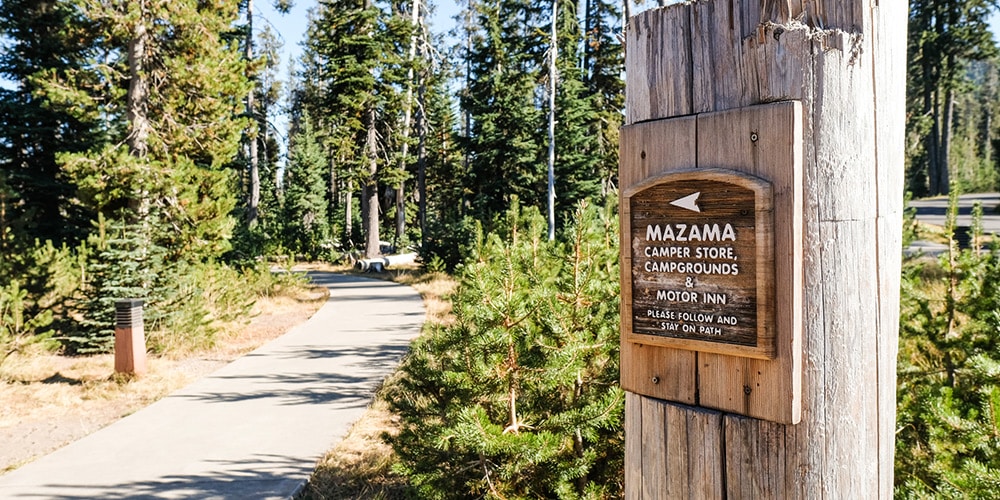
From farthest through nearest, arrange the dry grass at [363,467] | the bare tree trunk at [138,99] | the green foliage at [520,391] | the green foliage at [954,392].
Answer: the bare tree trunk at [138,99] → the dry grass at [363,467] → the green foliage at [520,391] → the green foliage at [954,392]

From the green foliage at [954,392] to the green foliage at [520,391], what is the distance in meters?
1.40

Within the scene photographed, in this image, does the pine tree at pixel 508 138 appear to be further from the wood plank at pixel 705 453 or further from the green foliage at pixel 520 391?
the wood plank at pixel 705 453

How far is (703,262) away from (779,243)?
17cm

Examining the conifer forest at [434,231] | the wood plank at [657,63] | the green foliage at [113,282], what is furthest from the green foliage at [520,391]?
the green foliage at [113,282]

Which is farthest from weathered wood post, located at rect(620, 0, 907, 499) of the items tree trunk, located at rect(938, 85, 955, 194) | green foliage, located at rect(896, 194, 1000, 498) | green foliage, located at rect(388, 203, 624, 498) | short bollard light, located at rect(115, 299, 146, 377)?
tree trunk, located at rect(938, 85, 955, 194)

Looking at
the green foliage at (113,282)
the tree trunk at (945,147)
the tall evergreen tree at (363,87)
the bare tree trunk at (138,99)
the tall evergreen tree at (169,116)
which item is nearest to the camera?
the green foliage at (113,282)

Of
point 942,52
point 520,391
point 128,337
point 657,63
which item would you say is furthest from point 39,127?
point 942,52

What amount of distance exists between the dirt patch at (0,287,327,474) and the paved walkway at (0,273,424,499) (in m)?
0.29

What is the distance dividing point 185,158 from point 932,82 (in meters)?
36.7

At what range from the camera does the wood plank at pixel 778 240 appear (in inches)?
54.7

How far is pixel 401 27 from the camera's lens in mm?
25406

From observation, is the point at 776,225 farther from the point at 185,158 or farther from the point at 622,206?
the point at 185,158

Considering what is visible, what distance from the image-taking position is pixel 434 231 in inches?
862

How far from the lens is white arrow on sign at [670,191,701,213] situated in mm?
1486
